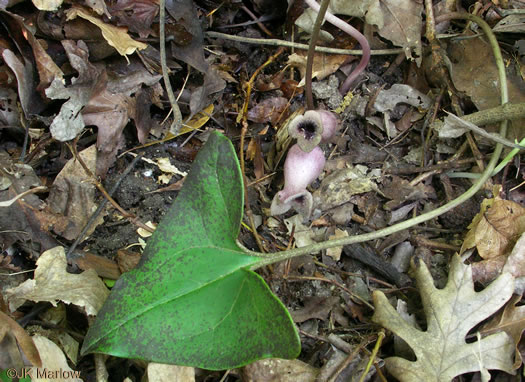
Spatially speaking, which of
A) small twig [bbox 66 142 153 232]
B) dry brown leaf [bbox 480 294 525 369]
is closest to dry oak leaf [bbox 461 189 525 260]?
dry brown leaf [bbox 480 294 525 369]

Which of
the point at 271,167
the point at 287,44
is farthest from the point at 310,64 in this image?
the point at 271,167

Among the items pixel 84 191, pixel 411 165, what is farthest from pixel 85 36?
pixel 411 165

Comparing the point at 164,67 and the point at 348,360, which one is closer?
the point at 348,360

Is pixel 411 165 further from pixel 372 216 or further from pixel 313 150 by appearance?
pixel 313 150

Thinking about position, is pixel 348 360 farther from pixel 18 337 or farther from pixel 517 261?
pixel 18 337

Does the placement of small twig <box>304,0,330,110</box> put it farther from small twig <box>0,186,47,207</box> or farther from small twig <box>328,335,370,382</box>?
small twig <box>0,186,47,207</box>

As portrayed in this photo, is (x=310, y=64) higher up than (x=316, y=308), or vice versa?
(x=310, y=64)

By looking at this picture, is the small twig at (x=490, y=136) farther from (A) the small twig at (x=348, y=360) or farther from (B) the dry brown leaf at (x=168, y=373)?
(B) the dry brown leaf at (x=168, y=373)
